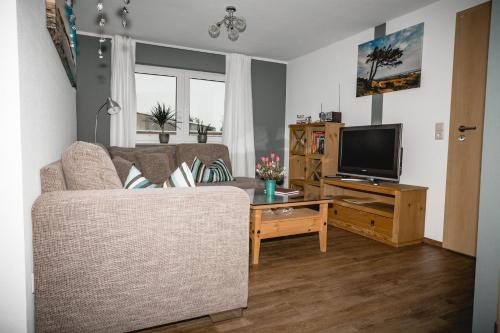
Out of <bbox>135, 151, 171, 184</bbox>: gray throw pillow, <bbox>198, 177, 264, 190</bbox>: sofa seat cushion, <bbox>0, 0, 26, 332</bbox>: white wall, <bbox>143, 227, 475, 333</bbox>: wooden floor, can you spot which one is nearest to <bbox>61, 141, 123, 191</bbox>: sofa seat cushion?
<bbox>0, 0, 26, 332</bbox>: white wall

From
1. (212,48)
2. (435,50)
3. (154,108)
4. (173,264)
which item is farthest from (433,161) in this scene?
(154,108)

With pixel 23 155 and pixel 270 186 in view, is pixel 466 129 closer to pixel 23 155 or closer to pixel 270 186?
pixel 270 186

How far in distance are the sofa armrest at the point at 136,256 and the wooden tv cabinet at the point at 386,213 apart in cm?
203

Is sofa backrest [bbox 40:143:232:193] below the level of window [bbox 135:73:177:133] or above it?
below

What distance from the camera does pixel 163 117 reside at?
4.73 metres

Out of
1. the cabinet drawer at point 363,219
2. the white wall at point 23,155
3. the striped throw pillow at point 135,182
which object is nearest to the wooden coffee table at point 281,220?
the cabinet drawer at point 363,219

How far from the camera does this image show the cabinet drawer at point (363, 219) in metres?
3.21

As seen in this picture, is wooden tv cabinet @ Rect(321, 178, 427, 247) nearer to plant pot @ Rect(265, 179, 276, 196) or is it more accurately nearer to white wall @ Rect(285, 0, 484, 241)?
white wall @ Rect(285, 0, 484, 241)

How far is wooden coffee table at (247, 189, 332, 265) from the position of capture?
2.60 metres

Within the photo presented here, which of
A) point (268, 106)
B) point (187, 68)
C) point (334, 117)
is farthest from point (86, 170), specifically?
point (268, 106)

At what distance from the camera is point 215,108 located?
5.37m

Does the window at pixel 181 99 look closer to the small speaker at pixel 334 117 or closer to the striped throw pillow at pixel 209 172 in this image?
the striped throw pillow at pixel 209 172

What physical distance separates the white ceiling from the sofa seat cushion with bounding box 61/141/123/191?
2366 millimetres

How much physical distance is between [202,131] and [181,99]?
0.60 meters
